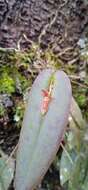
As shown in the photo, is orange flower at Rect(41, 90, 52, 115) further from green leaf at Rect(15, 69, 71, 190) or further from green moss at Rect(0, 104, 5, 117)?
green moss at Rect(0, 104, 5, 117)

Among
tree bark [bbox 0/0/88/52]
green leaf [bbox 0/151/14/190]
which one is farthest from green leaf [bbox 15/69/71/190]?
tree bark [bbox 0/0/88/52]

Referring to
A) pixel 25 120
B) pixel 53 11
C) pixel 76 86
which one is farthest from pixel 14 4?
pixel 25 120

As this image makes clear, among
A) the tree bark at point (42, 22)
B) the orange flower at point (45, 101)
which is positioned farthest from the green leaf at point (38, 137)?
the tree bark at point (42, 22)

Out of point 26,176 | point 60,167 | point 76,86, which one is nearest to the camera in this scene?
point 26,176

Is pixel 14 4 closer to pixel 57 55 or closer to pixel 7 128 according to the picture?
pixel 57 55

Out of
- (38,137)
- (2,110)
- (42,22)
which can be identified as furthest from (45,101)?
(42,22)

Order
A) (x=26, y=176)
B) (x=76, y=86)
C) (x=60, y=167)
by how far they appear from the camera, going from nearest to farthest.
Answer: (x=26, y=176) → (x=60, y=167) → (x=76, y=86)
